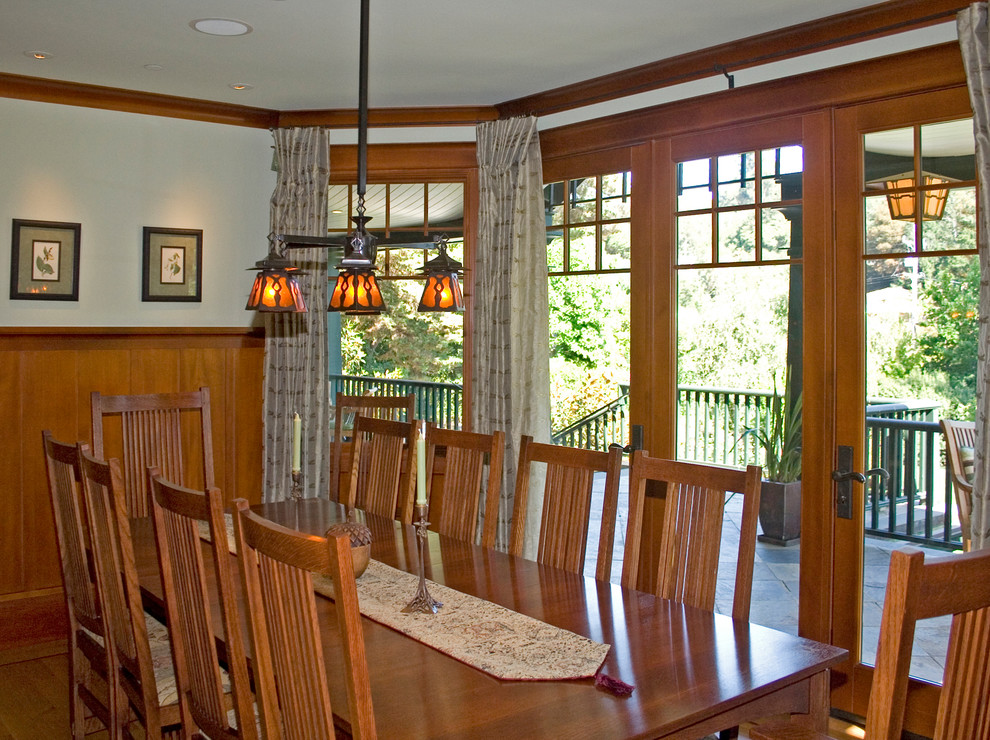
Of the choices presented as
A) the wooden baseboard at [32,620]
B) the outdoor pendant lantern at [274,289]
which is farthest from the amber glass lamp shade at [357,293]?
the wooden baseboard at [32,620]

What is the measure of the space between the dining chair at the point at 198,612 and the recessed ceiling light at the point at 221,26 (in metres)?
2.18

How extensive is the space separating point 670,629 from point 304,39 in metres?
2.90

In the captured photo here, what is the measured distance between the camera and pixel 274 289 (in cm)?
277

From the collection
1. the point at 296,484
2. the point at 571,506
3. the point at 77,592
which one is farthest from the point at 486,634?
the point at 77,592

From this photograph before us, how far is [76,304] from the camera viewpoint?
471 cm

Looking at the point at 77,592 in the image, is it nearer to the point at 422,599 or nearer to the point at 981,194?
the point at 422,599

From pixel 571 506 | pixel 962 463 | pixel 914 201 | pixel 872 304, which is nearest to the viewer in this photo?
pixel 571 506

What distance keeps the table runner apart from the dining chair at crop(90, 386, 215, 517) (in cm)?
161

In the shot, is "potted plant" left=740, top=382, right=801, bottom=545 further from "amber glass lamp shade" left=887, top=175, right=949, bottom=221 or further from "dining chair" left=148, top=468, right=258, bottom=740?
"dining chair" left=148, top=468, right=258, bottom=740

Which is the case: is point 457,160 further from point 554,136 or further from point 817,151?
point 817,151

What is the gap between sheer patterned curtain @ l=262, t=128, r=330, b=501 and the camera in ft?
16.6

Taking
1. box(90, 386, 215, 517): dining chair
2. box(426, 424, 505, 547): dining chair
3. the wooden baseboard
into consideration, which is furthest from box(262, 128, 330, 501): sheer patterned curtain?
box(426, 424, 505, 547): dining chair

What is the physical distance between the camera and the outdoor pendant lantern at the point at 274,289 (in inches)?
108

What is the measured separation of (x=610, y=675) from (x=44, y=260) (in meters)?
3.92
